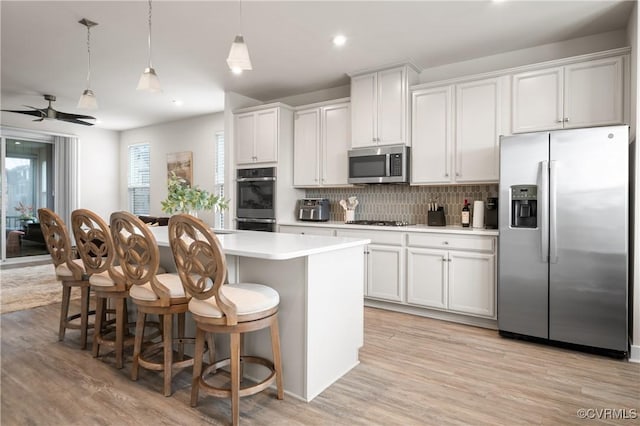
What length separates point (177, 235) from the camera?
1.94 meters

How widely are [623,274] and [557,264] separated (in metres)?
0.41

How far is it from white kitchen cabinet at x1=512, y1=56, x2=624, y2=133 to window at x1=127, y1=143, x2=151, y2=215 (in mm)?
6854

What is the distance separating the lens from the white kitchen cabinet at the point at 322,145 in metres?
4.56

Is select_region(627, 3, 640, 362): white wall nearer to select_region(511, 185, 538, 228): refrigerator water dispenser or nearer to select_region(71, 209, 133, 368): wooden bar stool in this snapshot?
select_region(511, 185, 538, 228): refrigerator water dispenser

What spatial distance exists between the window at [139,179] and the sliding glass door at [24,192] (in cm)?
138

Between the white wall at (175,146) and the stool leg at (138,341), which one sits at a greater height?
the white wall at (175,146)

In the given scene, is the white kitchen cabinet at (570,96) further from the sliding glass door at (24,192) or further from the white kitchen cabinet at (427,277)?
the sliding glass door at (24,192)

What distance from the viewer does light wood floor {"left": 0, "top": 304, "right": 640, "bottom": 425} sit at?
6.47 feet

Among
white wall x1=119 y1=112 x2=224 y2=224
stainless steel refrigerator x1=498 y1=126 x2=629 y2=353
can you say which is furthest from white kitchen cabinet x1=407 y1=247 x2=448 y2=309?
white wall x1=119 y1=112 x2=224 y2=224

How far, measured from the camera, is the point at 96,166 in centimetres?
789

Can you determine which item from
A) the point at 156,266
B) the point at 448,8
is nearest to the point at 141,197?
the point at 156,266

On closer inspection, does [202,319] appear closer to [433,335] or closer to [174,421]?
[174,421]

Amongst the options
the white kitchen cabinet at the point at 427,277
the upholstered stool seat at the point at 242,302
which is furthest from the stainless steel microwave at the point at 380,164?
the upholstered stool seat at the point at 242,302

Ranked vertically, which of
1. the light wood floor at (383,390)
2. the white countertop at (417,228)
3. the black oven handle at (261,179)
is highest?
the black oven handle at (261,179)
